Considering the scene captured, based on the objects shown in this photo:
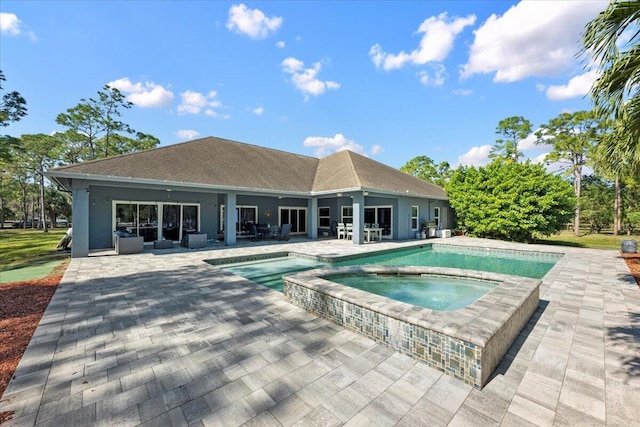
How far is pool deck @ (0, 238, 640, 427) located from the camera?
220 centimetres

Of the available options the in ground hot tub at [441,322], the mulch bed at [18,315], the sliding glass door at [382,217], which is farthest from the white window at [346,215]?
the mulch bed at [18,315]

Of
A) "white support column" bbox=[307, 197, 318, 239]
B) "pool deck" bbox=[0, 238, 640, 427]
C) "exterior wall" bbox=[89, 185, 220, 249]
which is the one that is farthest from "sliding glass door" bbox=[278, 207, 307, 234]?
"pool deck" bbox=[0, 238, 640, 427]

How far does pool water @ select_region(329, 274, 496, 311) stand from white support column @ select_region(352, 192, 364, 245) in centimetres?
619

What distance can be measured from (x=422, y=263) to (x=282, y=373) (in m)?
8.97

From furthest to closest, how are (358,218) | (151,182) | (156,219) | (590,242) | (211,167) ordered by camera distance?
(590,242) < (358,218) < (211,167) < (156,219) < (151,182)

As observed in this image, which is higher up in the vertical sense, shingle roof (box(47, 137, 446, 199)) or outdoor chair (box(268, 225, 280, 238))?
shingle roof (box(47, 137, 446, 199))

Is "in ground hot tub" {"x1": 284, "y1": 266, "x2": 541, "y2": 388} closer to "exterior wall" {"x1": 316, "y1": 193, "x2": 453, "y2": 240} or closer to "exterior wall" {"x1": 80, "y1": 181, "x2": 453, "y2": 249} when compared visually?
"exterior wall" {"x1": 80, "y1": 181, "x2": 453, "y2": 249}

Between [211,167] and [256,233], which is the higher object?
[211,167]

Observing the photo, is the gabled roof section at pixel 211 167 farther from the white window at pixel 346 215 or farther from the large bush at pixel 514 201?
the large bush at pixel 514 201

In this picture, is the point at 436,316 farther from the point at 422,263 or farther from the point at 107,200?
the point at 107,200

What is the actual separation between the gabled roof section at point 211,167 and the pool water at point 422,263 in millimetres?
4800

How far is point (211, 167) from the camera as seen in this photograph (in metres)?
13.2

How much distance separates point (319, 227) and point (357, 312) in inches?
578

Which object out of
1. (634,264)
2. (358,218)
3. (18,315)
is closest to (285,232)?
(358,218)
